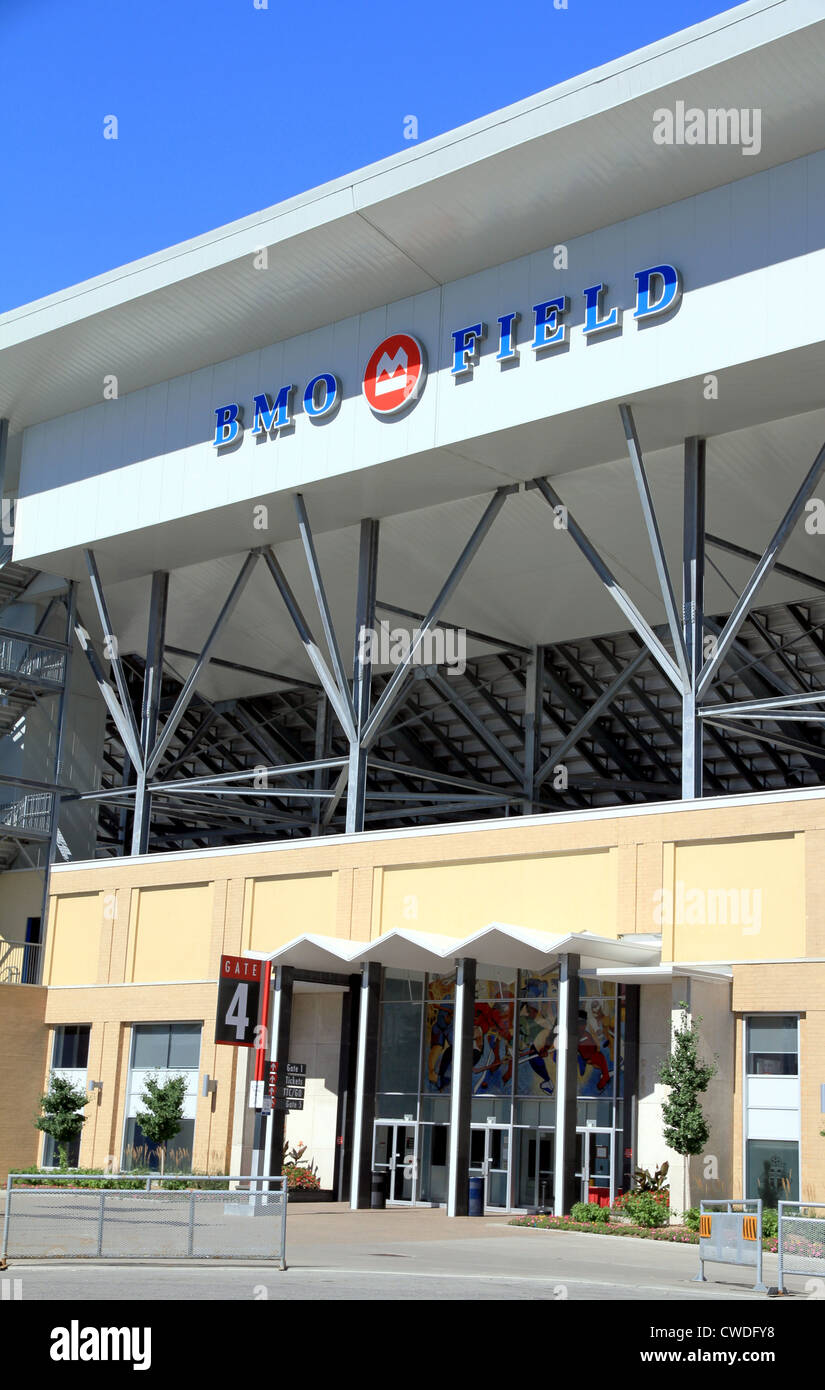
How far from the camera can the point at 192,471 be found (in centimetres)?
4075

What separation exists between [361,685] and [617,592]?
7.33 meters

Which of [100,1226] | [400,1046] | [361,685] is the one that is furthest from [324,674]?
[100,1226]

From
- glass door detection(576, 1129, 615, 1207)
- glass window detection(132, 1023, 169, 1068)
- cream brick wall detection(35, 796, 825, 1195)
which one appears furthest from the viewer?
glass window detection(132, 1023, 169, 1068)

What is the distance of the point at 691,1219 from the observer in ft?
87.7

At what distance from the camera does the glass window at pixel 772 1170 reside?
27609 millimetres

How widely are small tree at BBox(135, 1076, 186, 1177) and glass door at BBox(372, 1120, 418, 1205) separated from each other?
4582 millimetres

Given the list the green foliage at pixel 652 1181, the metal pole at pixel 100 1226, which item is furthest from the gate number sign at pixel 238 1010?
the green foliage at pixel 652 1181

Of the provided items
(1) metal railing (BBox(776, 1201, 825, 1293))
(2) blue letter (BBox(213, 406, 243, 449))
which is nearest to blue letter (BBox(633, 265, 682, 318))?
(2) blue letter (BBox(213, 406, 243, 449))

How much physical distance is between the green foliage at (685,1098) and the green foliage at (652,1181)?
131cm

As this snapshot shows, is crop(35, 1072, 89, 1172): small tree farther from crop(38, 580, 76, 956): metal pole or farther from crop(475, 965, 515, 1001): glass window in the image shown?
crop(475, 965, 515, 1001): glass window

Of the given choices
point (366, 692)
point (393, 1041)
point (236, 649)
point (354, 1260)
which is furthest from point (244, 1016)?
point (236, 649)

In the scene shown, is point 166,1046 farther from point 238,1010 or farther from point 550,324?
point 550,324

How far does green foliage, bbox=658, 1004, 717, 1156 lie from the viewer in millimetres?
27391
